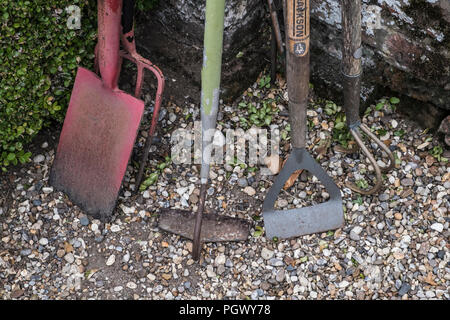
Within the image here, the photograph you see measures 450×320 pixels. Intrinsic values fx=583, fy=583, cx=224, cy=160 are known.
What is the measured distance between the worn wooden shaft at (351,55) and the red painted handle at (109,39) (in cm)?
104

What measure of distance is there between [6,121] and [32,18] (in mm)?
529

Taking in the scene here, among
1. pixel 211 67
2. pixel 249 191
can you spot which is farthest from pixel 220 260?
pixel 211 67

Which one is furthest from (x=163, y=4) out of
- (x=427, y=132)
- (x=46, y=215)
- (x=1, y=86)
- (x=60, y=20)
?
(x=427, y=132)

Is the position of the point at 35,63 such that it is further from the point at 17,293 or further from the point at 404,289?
the point at 404,289

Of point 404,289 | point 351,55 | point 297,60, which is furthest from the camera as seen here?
point 404,289

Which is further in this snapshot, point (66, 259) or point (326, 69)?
point (326, 69)

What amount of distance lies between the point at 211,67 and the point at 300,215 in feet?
2.97

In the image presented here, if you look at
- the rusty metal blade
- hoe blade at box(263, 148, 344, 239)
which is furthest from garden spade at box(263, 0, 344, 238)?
the rusty metal blade

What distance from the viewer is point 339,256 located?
2.83 meters

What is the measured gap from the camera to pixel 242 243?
290 cm

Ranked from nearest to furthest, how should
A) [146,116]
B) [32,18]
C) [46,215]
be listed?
[32,18]
[46,215]
[146,116]

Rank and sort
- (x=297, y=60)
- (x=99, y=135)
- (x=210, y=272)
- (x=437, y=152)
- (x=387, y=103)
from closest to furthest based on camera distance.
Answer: (x=297, y=60) < (x=210, y=272) < (x=99, y=135) < (x=437, y=152) < (x=387, y=103)

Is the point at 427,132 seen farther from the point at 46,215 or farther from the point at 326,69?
the point at 46,215

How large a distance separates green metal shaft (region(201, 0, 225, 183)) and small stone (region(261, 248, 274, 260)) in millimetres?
480
